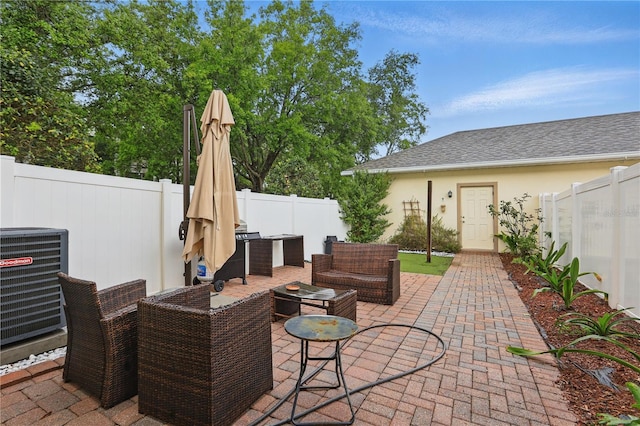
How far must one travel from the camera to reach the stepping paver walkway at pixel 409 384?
1988 mm

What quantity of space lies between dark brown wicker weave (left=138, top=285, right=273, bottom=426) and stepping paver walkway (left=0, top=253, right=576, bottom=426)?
0.15 metres

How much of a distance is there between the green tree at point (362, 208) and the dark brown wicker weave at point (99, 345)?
864 cm

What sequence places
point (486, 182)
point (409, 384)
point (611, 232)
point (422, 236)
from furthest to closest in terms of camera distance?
point (422, 236)
point (486, 182)
point (611, 232)
point (409, 384)

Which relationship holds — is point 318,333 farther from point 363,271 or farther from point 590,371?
point 363,271

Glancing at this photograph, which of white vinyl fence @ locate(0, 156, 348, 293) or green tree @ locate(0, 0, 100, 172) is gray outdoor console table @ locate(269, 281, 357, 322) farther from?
green tree @ locate(0, 0, 100, 172)

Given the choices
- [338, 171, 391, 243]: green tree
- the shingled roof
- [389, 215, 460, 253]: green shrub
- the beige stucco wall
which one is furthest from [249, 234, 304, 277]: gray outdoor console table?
the shingled roof

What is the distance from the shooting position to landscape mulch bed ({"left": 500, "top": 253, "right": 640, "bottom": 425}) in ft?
6.79

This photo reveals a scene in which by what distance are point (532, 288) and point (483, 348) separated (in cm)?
315

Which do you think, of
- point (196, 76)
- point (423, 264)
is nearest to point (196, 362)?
point (423, 264)

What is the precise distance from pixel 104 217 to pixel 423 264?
6910 mm

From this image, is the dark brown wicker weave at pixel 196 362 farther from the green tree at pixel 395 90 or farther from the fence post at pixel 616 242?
the green tree at pixel 395 90

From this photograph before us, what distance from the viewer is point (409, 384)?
240 cm

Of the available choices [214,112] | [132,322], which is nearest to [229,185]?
[214,112]

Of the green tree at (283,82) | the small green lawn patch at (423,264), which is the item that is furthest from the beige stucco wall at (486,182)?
the green tree at (283,82)
